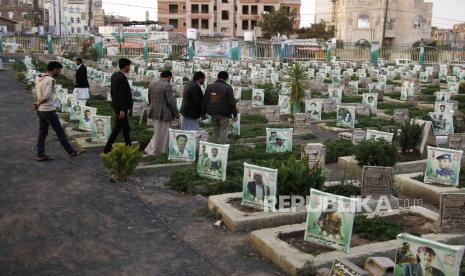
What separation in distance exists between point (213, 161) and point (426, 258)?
3.85 m

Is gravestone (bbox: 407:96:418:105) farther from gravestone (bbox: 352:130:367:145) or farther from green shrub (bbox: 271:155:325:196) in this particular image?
green shrub (bbox: 271:155:325:196)

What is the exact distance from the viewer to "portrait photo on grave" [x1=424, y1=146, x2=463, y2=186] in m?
6.98

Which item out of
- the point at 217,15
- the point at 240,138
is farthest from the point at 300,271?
the point at 217,15

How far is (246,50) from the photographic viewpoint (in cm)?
4175

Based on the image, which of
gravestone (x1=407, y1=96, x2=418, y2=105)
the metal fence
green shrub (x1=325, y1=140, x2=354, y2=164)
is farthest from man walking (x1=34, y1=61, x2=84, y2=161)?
the metal fence

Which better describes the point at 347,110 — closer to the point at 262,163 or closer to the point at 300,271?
the point at 262,163

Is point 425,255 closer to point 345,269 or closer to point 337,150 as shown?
point 345,269

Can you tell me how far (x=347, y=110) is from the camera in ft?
40.0

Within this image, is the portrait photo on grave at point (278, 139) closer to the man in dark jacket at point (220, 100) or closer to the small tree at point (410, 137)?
the man in dark jacket at point (220, 100)

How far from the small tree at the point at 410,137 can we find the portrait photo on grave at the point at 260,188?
3868 mm

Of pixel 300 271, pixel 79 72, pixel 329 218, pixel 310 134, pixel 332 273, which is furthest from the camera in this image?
pixel 79 72

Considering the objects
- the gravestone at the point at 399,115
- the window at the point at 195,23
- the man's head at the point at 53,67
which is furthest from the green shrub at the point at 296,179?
the window at the point at 195,23

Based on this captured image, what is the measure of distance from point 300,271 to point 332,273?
1.34 ft

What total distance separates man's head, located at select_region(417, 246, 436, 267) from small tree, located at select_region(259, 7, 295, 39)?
60.2 metres
